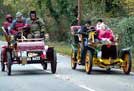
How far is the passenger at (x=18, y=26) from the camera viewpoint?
21000 mm

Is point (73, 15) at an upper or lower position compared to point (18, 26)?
lower

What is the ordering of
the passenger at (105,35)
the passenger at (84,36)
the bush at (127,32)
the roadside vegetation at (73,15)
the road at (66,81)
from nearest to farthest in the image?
the road at (66,81) → the passenger at (105,35) → the passenger at (84,36) → the bush at (127,32) → the roadside vegetation at (73,15)

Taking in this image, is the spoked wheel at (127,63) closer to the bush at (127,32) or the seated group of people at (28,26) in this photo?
the seated group of people at (28,26)

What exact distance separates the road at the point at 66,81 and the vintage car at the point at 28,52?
49 centimetres

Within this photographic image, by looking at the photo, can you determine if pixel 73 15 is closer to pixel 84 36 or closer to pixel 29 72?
pixel 84 36

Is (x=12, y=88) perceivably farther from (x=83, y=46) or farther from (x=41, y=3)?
(x=41, y=3)

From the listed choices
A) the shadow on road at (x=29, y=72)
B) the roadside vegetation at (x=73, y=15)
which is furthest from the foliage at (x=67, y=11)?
the shadow on road at (x=29, y=72)

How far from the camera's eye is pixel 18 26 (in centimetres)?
2119

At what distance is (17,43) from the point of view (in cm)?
2047

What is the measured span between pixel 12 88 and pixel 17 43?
4615 millimetres

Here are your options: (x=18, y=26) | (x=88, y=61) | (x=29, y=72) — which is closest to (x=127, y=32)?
(x=29, y=72)

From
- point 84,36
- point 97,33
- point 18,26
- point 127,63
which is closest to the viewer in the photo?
point 127,63

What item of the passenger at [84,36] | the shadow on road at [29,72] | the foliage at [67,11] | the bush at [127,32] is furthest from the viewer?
the foliage at [67,11]

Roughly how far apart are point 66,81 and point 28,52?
10.0 feet
